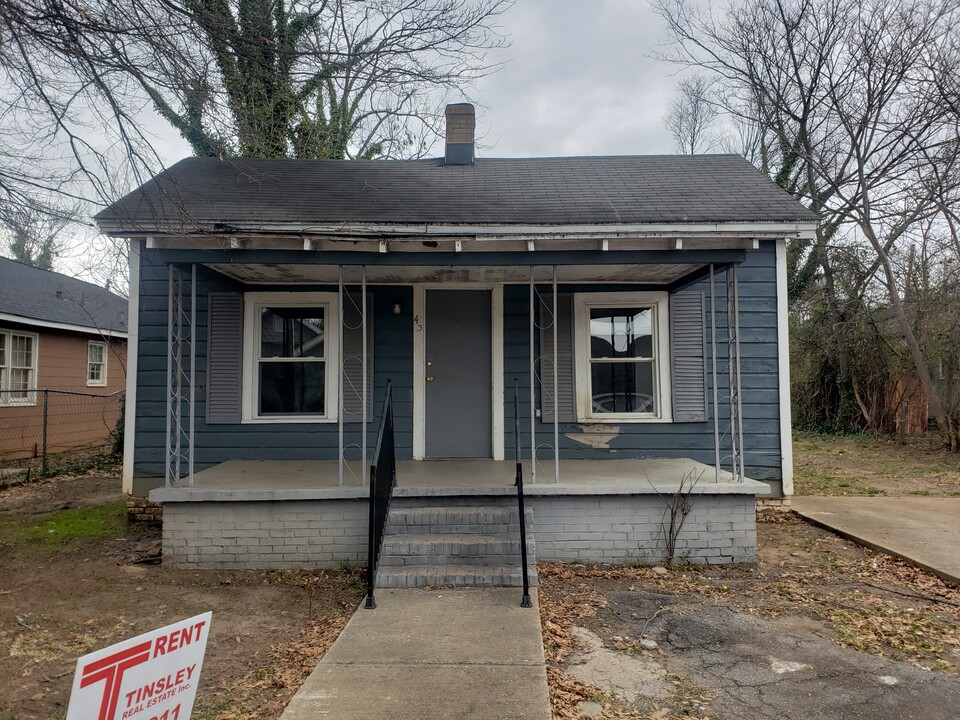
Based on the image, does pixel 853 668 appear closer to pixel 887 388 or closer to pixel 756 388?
pixel 756 388

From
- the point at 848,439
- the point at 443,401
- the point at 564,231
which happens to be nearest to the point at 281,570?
the point at 443,401

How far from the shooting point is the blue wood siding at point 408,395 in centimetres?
625

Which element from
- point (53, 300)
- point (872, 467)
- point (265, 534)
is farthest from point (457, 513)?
point (53, 300)

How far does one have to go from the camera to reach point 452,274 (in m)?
6.10

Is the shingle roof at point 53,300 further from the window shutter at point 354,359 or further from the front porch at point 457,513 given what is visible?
the front porch at point 457,513

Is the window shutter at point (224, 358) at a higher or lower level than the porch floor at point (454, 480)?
higher

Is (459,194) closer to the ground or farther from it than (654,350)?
farther from it

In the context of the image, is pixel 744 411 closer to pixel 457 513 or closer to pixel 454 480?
pixel 454 480

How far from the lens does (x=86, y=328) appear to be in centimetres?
1301

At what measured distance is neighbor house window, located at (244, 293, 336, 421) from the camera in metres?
6.39

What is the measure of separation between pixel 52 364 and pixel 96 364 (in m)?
1.92

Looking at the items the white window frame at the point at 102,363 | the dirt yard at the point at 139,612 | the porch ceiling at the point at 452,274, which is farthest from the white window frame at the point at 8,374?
the porch ceiling at the point at 452,274

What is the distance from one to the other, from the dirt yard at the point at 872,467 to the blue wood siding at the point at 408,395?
277cm

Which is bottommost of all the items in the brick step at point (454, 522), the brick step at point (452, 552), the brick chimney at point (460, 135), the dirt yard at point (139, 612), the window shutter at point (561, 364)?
the dirt yard at point (139, 612)
